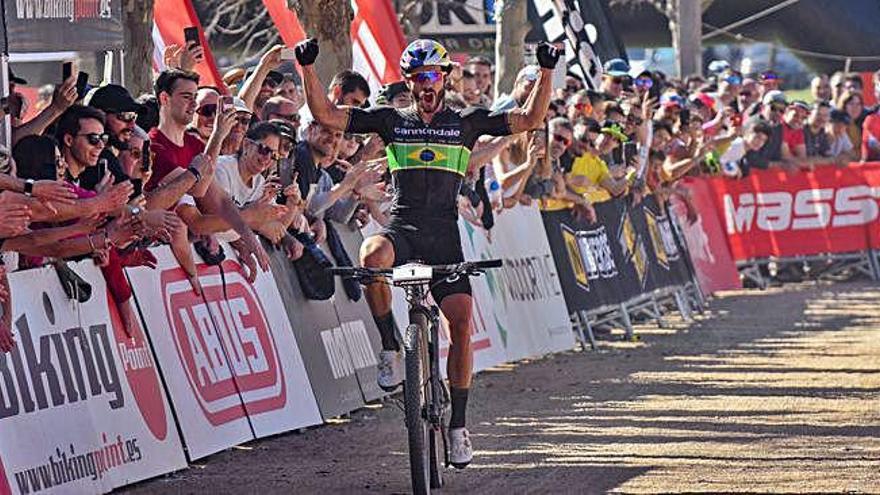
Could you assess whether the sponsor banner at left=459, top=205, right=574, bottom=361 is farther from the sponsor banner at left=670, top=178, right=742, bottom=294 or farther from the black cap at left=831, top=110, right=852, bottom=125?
the black cap at left=831, top=110, right=852, bottom=125

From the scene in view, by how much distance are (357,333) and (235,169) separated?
2.26 m

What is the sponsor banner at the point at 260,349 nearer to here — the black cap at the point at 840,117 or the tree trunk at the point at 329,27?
the tree trunk at the point at 329,27

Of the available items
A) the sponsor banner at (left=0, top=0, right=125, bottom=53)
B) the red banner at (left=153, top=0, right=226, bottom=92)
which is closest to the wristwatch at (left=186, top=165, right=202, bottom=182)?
the sponsor banner at (left=0, top=0, right=125, bottom=53)

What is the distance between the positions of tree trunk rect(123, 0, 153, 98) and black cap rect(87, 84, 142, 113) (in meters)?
4.10

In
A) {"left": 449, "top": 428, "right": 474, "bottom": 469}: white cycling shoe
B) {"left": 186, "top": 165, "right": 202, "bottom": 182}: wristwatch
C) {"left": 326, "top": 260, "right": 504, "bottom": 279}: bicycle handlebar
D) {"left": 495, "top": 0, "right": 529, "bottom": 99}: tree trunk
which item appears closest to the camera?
{"left": 326, "top": 260, "right": 504, "bottom": 279}: bicycle handlebar

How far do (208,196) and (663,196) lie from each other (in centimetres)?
1239

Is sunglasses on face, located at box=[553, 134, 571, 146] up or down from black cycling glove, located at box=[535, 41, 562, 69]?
up

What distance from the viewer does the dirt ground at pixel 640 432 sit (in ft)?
37.9

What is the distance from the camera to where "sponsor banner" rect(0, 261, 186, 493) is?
1062 centimetres

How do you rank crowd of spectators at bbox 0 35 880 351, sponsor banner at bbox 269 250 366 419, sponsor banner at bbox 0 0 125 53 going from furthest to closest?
sponsor banner at bbox 269 250 366 419 → sponsor banner at bbox 0 0 125 53 → crowd of spectators at bbox 0 35 880 351

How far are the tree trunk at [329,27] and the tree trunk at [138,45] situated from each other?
2.45 m

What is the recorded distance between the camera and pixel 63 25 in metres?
12.6

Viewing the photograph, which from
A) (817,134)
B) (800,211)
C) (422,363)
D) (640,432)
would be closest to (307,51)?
(422,363)

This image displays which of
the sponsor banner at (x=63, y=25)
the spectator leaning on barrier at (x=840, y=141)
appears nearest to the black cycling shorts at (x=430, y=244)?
the sponsor banner at (x=63, y=25)
